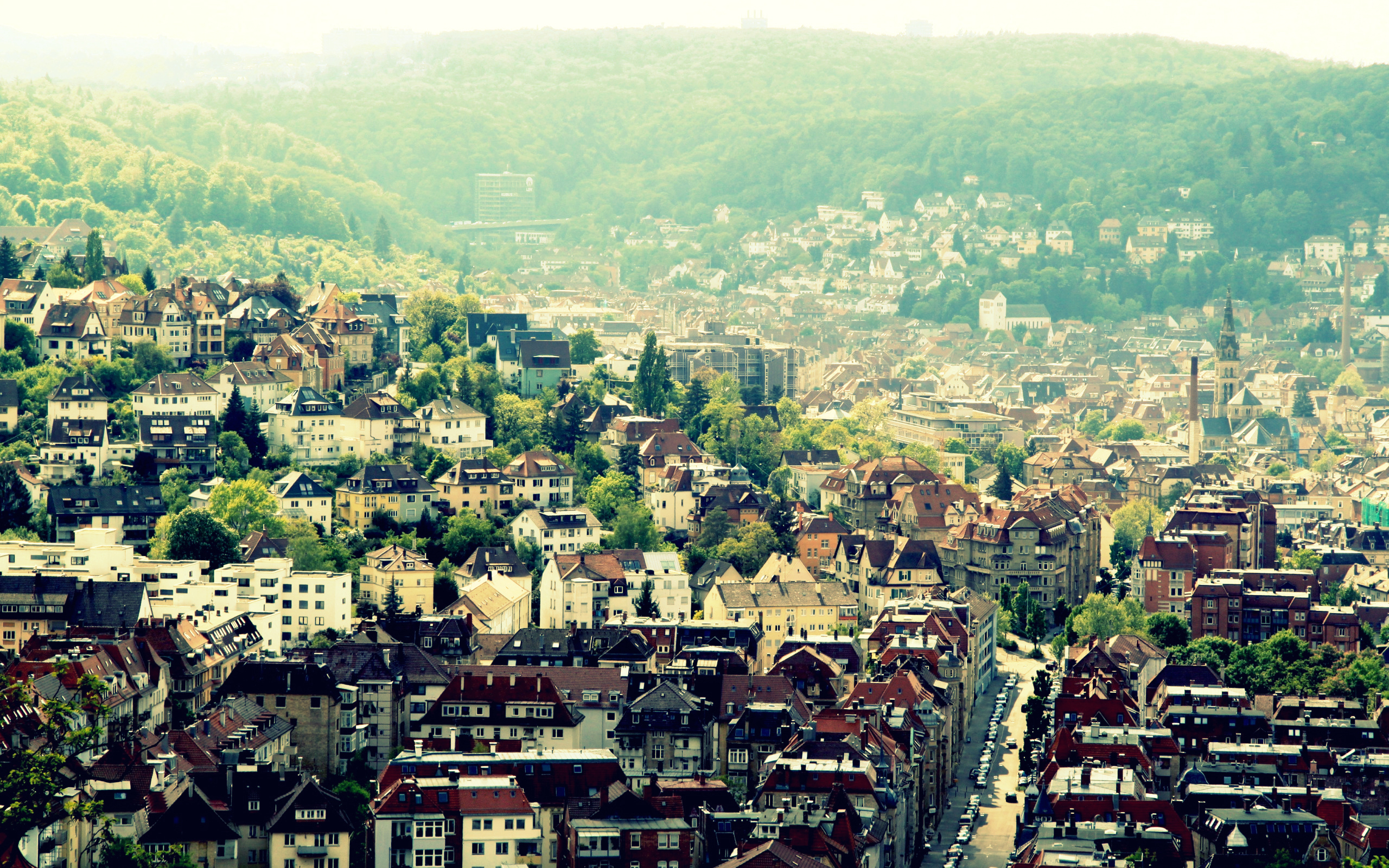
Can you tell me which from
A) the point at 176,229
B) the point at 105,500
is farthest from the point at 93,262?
the point at 176,229

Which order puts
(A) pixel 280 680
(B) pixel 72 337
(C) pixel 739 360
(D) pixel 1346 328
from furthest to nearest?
(D) pixel 1346 328 < (C) pixel 739 360 < (B) pixel 72 337 < (A) pixel 280 680

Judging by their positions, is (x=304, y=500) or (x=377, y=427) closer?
(x=304, y=500)

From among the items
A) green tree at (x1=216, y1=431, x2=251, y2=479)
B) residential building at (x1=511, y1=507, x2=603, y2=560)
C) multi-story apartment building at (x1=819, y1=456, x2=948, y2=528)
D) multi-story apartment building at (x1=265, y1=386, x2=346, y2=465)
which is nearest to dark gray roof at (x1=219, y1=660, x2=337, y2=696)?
residential building at (x1=511, y1=507, x2=603, y2=560)

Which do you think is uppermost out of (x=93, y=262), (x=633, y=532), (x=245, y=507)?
(x=93, y=262)

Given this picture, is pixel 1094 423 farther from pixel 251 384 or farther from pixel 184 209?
pixel 251 384

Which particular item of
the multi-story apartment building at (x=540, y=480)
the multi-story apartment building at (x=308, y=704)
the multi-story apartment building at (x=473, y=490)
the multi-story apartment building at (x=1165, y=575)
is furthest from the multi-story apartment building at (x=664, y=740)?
the multi-story apartment building at (x=1165, y=575)

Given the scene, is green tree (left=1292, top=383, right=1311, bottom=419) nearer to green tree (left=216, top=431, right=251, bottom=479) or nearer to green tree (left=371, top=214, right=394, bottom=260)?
green tree (left=371, top=214, right=394, bottom=260)

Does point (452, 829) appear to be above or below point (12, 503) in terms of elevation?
below
